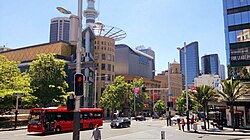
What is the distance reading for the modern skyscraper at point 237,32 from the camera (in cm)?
5147

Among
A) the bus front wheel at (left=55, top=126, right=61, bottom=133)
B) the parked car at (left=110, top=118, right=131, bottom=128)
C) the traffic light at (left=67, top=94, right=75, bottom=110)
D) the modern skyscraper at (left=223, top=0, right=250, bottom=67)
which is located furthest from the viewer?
the modern skyscraper at (left=223, top=0, right=250, bottom=67)

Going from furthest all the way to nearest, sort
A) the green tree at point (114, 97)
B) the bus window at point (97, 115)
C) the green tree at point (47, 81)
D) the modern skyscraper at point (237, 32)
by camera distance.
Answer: the green tree at point (114, 97) → the modern skyscraper at point (237, 32) → the green tree at point (47, 81) → the bus window at point (97, 115)

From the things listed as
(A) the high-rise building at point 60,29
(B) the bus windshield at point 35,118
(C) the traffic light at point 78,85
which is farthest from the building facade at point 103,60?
(C) the traffic light at point 78,85

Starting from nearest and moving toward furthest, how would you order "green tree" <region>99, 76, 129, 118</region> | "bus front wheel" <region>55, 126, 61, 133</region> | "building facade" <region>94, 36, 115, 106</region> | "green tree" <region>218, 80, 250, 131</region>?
"bus front wheel" <region>55, 126, 61, 133</region>, "green tree" <region>218, 80, 250, 131</region>, "green tree" <region>99, 76, 129, 118</region>, "building facade" <region>94, 36, 115, 106</region>

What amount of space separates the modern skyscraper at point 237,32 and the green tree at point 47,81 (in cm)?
3406

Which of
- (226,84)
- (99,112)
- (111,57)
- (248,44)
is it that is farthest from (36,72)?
(111,57)

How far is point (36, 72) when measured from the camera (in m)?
50.4

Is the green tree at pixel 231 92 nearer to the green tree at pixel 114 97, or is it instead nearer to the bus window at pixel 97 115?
the bus window at pixel 97 115

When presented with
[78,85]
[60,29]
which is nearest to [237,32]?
[78,85]

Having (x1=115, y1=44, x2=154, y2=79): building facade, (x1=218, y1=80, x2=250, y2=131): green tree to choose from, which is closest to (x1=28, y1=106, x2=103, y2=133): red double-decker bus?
(x1=218, y1=80, x2=250, y2=131): green tree

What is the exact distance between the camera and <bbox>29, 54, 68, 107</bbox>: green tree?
160 feet

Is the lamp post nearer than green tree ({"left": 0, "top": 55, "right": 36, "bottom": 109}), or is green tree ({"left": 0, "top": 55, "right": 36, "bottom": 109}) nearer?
the lamp post

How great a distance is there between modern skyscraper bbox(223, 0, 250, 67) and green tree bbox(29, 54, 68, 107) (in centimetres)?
3406

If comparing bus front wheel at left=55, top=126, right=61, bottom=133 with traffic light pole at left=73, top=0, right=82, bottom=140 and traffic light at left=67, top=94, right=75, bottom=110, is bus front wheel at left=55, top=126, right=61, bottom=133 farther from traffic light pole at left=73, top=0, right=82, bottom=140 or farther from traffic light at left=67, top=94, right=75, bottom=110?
traffic light at left=67, top=94, right=75, bottom=110
